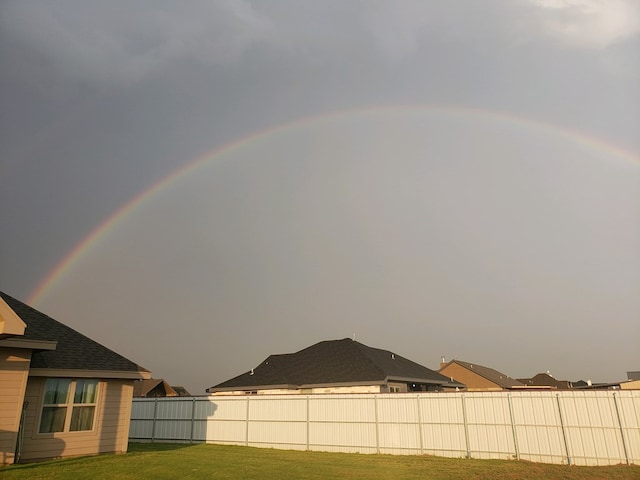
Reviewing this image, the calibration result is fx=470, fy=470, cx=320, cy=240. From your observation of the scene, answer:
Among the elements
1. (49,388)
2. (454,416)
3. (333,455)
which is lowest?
(333,455)

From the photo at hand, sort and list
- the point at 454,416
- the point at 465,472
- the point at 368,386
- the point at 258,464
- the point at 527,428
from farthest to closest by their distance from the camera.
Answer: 1. the point at 368,386
2. the point at 454,416
3. the point at 527,428
4. the point at 258,464
5. the point at 465,472

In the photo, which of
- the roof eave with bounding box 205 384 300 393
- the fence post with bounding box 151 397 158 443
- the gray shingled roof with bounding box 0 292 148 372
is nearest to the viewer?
the gray shingled roof with bounding box 0 292 148 372

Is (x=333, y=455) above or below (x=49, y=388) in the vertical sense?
below

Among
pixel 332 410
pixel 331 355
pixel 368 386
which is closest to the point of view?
pixel 332 410

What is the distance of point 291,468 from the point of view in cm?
1485

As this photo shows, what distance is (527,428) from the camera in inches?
675

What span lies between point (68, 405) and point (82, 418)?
29.2 inches

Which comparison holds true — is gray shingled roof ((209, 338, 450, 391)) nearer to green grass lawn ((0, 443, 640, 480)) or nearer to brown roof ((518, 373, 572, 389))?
green grass lawn ((0, 443, 640, 480))

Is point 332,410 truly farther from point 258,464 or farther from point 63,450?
point 63,450

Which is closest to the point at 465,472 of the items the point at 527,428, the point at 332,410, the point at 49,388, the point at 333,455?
the point at 527,428

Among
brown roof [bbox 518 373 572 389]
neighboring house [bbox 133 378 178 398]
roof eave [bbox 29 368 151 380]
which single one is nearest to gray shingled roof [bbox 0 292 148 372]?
roof eave [bbox 29 368 151 380]

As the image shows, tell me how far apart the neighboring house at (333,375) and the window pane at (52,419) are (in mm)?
17194

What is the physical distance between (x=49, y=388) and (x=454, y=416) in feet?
49.1

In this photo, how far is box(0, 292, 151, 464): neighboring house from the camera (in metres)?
14.2
